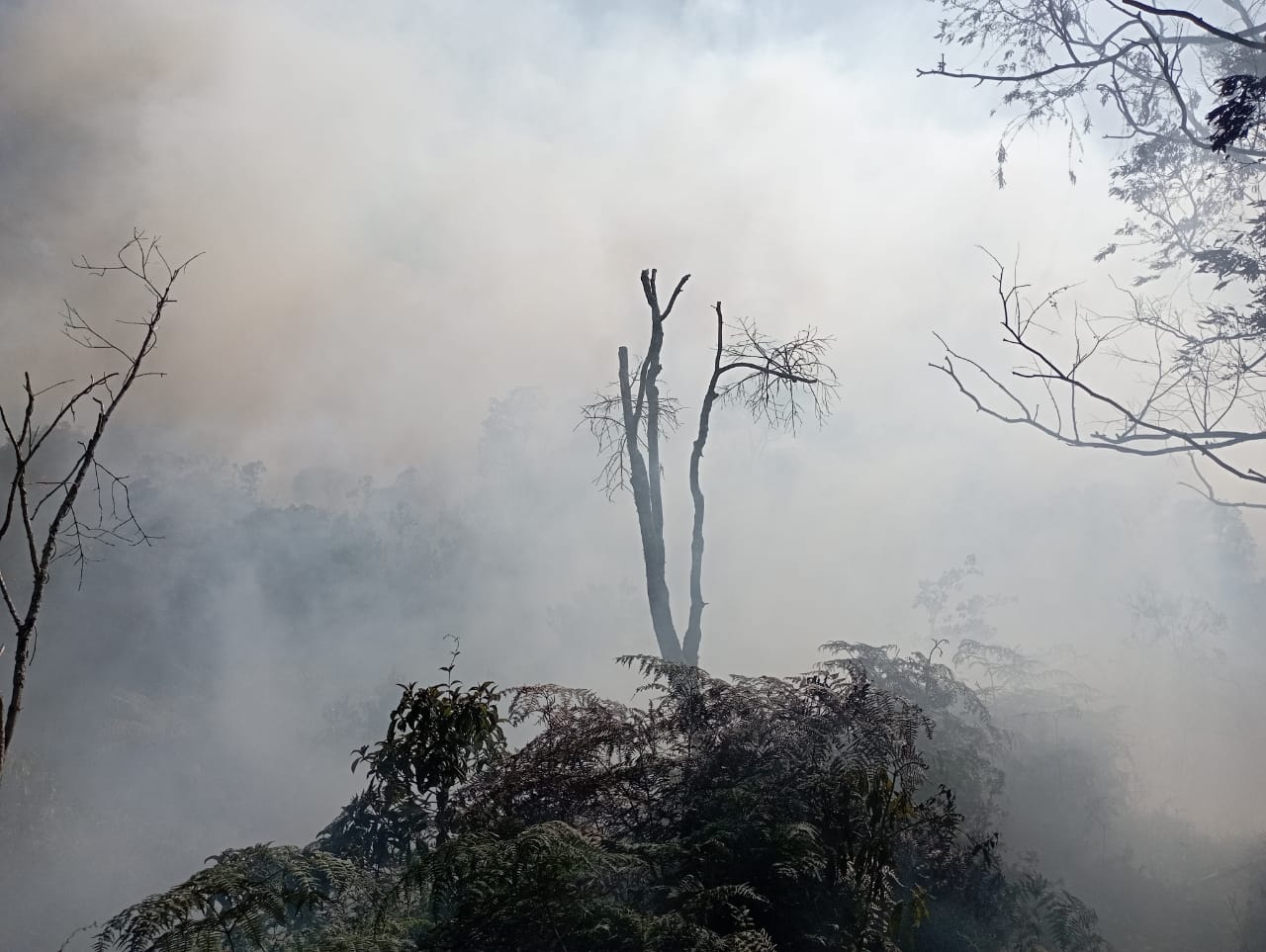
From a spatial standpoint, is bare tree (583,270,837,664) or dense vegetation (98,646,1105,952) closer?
dense vegetation (98,646,1105,952)

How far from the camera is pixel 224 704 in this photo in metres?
15.9

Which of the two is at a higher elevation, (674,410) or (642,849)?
(674,410)

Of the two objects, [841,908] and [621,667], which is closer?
[841,908]

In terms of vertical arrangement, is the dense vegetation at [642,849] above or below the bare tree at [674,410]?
below

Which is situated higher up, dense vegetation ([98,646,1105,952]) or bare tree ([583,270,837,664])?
bare tree ([583,270,837,664])

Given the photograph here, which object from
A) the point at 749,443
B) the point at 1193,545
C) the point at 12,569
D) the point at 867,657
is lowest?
the point at 867,657

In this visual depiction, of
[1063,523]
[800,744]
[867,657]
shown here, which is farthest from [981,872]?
[1063,523]

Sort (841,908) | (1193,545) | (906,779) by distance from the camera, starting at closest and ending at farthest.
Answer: (841,908)
(906,779)
(1193,545)

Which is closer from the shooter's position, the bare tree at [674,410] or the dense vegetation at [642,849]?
the dense vegetation at [642,849]

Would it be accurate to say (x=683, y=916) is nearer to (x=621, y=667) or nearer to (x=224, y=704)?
(x=224, y=704)

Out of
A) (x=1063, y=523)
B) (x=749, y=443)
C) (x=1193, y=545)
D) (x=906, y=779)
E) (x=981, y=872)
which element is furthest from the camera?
(x=749, y=443)

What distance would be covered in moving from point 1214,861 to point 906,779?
4793 mm

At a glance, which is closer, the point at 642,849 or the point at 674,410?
the point at 642,849

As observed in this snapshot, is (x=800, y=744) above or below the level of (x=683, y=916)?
above
